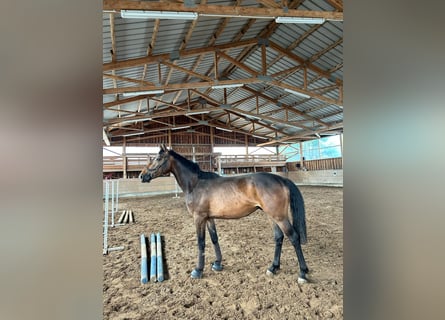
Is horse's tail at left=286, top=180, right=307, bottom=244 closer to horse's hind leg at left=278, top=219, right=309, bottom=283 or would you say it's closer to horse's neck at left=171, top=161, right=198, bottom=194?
horse's hind leg at left=278, top=219, right=309, bottom=283

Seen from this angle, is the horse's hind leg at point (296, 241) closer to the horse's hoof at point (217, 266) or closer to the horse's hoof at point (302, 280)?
the horse's hoof at point (302, 280)

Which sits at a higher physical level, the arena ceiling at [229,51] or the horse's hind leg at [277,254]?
the arena ceiling at [229,51]

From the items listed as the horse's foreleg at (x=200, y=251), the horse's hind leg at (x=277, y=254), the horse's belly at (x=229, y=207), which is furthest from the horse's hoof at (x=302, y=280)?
the horse's foreleg at (x=200, y=251)

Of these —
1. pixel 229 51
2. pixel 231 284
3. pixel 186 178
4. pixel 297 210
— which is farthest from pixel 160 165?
pixel 229 51

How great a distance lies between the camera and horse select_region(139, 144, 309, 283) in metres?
2.17

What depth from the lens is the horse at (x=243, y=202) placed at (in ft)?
7.11

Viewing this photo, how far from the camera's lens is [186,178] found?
2.49 m

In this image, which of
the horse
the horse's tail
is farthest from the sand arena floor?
the horse's tail

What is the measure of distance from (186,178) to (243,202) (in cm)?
65

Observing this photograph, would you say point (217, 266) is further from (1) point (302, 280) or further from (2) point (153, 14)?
(2) point (153, 14)
